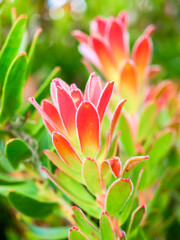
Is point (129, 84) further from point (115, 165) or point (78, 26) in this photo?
point (78, 26)

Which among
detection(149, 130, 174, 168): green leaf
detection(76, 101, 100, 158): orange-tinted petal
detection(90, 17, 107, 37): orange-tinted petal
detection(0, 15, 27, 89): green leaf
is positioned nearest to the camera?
detection(76, 101, 100, 158): orange-tinted petal

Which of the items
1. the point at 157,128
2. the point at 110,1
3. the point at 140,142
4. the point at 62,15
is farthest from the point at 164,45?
the point at 140,142

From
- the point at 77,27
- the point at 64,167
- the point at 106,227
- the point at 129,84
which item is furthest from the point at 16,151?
the point at 77,27

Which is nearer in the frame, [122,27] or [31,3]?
[122,27]

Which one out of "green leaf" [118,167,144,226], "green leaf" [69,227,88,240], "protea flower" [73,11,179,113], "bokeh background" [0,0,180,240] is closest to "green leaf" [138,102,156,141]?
"protea flower" [73,11,179,113]

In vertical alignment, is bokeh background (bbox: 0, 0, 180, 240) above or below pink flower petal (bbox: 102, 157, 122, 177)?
above

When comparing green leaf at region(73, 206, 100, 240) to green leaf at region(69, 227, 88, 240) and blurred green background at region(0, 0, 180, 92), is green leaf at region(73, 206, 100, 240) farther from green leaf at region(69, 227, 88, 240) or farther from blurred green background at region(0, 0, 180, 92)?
blurred green background at region(0, 0, 180, 92)

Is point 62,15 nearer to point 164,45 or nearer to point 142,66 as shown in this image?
point 164,45
